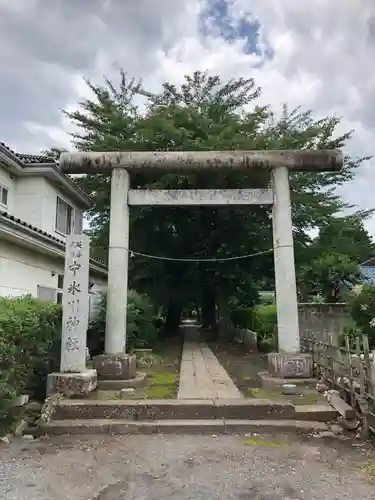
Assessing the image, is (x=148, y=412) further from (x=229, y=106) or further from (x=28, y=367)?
(x=229, y=106)

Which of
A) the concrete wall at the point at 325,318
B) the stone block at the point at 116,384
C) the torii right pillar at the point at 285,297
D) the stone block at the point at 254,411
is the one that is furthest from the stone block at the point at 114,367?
the concrete wall at the point at 325,318

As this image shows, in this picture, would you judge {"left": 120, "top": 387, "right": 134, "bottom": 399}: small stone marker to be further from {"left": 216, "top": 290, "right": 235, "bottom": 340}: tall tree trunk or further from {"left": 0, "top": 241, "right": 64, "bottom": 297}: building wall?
{"left": 216, "top": 290, "right": 235, "bottom": 340}: tall tree trunk

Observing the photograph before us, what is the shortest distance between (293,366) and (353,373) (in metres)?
2.38

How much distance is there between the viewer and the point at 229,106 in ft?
62.6

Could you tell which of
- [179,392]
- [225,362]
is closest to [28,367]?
[179,392]

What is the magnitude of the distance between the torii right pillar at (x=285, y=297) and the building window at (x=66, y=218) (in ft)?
26.4

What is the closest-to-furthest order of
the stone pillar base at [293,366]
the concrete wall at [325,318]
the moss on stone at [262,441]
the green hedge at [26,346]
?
1. the moss on stone at [262,441]
2. the green hedge at [26,346]
3. the stone pillar base at [293,366]
4. the concrete wall at [325,318]

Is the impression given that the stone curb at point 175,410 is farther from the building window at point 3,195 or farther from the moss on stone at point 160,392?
the building window at point 3,195

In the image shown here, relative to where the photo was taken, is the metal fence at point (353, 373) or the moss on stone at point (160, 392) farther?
the moss on stone at point (160, 392)

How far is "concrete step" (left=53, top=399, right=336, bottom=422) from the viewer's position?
6.81 meters

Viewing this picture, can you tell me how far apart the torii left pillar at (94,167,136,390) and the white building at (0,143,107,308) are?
1767 mm

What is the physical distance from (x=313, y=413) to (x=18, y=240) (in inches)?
271

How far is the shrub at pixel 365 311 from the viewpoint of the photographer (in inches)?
505

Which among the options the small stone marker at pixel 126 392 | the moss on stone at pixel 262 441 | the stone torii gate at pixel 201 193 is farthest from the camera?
the stone torii gate at pixel 201 193
